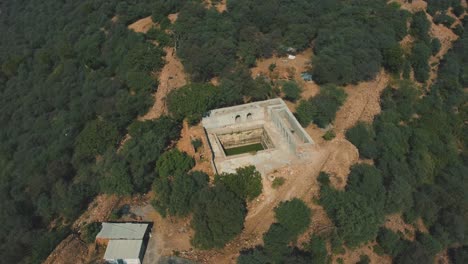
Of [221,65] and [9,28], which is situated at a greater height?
[221,65]

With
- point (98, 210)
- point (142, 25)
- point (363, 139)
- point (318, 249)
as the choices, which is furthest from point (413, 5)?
point (98, 210)

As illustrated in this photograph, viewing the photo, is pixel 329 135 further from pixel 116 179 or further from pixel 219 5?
pixel 219 5

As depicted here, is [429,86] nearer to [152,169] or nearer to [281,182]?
[281,182]

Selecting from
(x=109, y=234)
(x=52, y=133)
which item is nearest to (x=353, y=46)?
(x=109, y=234)

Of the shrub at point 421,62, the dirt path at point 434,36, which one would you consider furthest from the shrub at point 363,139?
the dirt path at point 434,36

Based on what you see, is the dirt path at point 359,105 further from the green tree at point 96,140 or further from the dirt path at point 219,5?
the green tree at point 96,140

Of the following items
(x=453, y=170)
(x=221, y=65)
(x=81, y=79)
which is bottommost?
(x=453, y=170)

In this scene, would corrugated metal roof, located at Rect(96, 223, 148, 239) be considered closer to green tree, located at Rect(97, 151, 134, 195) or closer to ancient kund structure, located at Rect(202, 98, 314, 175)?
green tree, located at Rect(97, 151, 134, 195)
